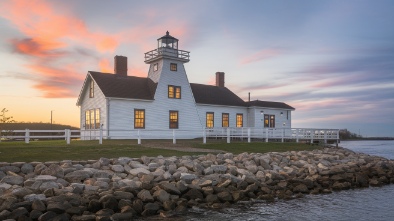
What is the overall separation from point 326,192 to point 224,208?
189 inches

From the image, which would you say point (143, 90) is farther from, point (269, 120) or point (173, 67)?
point (269, 120)

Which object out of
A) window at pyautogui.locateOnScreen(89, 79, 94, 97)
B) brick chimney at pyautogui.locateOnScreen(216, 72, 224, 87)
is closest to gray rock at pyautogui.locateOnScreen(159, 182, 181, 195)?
window at pyautogui.locateOnScreen(89, 79, 94, 97)

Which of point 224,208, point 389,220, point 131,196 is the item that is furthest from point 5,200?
point 389,220

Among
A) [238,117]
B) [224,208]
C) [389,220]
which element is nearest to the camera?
[389,220]

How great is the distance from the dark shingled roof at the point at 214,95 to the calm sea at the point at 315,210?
19.6m

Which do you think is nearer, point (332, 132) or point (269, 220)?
point (269, 220)

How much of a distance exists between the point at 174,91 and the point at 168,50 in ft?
10.4

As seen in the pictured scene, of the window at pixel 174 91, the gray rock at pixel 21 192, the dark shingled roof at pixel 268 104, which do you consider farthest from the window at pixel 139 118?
the gray rock at pixel 21 192

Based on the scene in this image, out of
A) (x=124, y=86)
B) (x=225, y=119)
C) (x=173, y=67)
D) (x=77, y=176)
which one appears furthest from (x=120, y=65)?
(x=77, y=176)

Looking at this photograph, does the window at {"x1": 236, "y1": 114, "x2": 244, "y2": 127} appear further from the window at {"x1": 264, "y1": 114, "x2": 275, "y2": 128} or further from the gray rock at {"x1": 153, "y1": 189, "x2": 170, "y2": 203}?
the gray rock at {"x1": 153, "y1": 189, "x2": 170, "y2": 203}

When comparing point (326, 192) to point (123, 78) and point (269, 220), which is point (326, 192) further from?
point (123, 78)

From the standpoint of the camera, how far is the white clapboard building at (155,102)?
26594mm

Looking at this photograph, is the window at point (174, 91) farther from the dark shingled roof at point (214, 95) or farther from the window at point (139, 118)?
the window at point (139, 118)

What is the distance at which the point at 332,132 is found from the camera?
32.2 m
